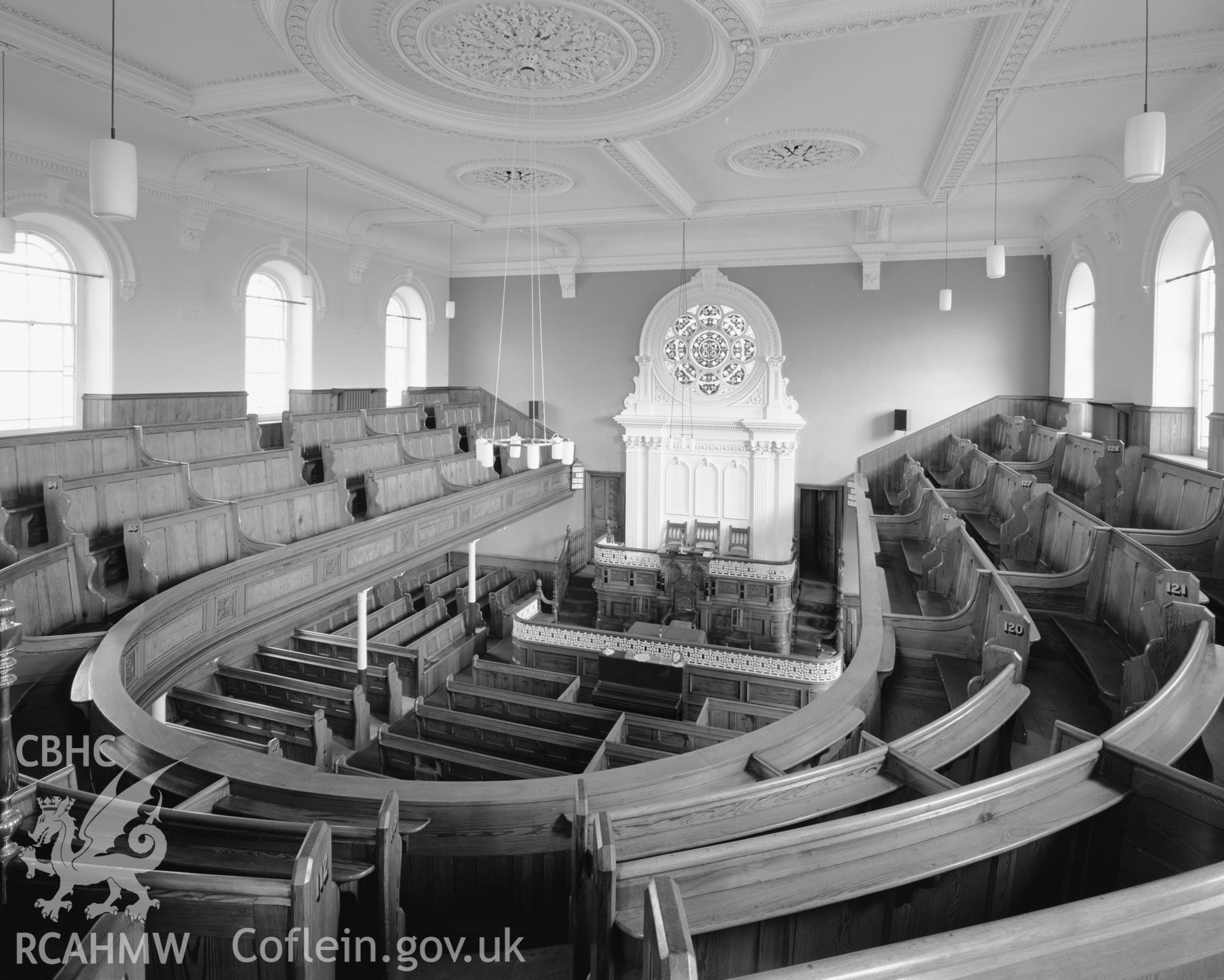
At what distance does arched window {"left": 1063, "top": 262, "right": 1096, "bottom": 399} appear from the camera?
10312 millimetres

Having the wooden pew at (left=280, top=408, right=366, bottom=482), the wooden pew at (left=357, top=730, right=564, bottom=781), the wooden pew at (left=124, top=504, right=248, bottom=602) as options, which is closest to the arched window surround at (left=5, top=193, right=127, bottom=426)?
Answer: the wooden pew at (left=280, top=408, right=366, bottom=482)

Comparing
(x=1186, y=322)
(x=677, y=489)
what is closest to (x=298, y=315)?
(x=677, y=489)

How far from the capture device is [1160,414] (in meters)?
7.54

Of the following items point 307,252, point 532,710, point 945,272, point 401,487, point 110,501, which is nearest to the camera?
point 110,501

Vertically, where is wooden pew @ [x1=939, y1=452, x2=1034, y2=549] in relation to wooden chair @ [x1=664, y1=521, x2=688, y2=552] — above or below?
above

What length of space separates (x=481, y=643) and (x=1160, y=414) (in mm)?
8368

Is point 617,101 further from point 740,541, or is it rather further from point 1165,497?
point 740,541

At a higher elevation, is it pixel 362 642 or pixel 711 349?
pixel 711 349

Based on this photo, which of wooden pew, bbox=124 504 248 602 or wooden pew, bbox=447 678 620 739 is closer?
wooden pew, bbox=124 504 248 602

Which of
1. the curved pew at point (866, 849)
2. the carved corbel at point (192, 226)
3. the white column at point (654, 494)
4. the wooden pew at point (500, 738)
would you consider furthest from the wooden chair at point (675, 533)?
the curved pew at point (866, 849)

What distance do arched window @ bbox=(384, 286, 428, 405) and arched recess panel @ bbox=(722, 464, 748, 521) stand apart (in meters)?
5.65

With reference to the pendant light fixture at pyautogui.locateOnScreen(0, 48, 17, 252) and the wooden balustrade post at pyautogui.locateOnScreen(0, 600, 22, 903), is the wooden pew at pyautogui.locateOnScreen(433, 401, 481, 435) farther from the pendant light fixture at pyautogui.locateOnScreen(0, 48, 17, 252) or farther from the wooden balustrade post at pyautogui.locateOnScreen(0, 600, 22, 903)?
the wooden balustrade post at pyautogui.locateOnScreen(0, 600, 22, 903)

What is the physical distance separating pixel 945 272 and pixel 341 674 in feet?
33.7

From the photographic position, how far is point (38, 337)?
8.11 m
